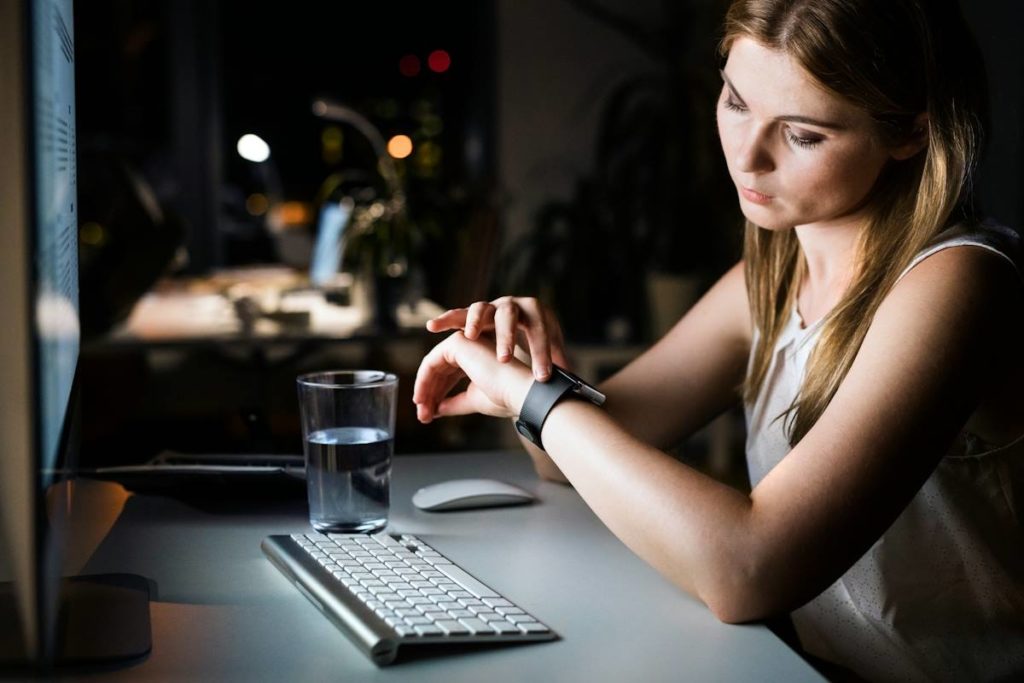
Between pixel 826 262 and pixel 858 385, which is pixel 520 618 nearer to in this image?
pixel 858 385

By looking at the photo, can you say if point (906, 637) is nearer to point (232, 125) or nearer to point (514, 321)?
point (514, 321)

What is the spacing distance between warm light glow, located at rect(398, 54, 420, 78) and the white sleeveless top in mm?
4702

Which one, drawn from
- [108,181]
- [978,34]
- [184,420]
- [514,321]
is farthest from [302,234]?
[514,321]

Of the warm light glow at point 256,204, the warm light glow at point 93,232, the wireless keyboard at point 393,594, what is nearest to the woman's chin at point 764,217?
the wireless keyboard at point 393,594

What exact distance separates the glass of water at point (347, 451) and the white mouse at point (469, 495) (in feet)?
0.31

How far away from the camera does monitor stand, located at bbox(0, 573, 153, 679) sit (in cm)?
77

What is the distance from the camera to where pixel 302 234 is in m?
4.71

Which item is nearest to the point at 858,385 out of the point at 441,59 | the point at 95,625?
the point at 95,625

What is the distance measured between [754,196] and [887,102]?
152 millimetres

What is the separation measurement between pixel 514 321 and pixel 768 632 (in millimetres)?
411

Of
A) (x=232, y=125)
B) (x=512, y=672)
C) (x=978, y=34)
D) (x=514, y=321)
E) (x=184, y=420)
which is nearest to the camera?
(x=512, y=672)

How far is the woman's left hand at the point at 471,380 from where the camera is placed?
112 centimetres

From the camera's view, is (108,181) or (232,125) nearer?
(108,181)

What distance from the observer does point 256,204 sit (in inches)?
215
